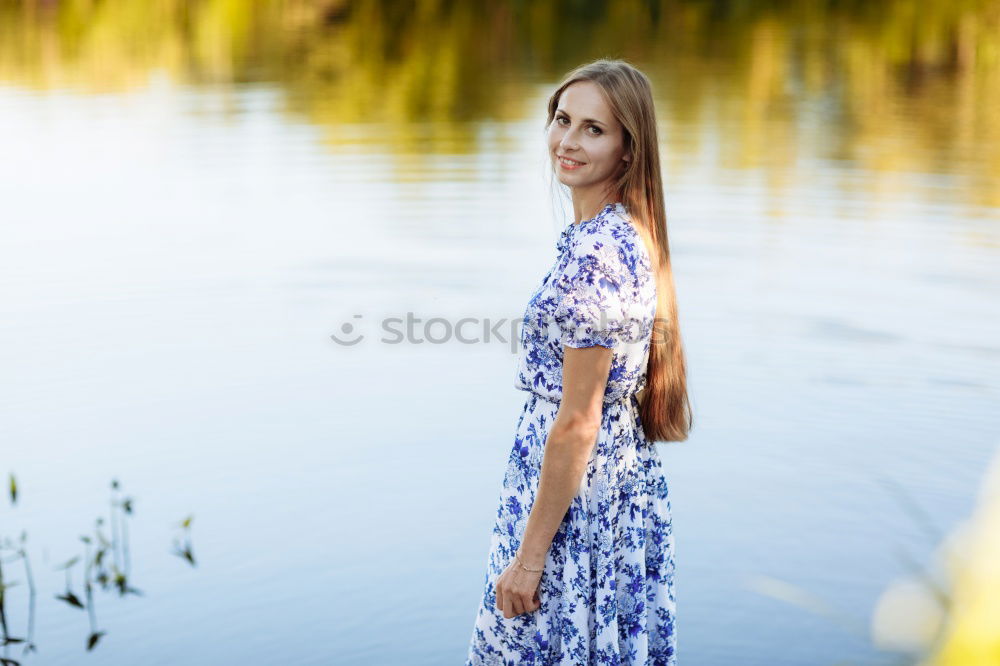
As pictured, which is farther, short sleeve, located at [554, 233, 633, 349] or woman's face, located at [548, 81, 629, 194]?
woman's face, located at [548, 81, 629, 194]

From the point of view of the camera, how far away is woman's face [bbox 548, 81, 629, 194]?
2445 millimetres

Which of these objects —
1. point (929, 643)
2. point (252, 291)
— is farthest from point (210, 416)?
point (929, 643)

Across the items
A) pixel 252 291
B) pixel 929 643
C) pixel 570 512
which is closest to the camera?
pixel 929 643

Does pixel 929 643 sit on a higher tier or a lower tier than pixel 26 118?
lower

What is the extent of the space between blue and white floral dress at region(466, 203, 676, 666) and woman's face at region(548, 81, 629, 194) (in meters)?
0.08

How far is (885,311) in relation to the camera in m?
8.18

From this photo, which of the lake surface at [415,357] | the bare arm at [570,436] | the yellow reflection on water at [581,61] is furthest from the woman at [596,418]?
the yellow reflection on water at [581,61]

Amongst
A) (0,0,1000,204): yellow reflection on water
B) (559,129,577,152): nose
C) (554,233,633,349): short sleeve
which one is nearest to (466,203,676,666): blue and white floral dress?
(554,233,633,349): short sleeve

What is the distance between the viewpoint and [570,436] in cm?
238

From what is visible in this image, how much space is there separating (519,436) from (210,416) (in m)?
4.11

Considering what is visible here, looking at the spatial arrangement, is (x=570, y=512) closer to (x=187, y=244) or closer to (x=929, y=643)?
(x=929, y=643)

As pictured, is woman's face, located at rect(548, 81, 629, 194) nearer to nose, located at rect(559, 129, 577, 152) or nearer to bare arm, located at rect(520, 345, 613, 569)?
nose, located at rect(559, 129, 577, 152)

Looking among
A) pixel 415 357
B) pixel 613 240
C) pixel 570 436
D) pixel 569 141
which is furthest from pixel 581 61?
pixel 570 436

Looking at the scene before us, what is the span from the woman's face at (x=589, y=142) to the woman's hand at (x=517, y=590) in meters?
0.80
